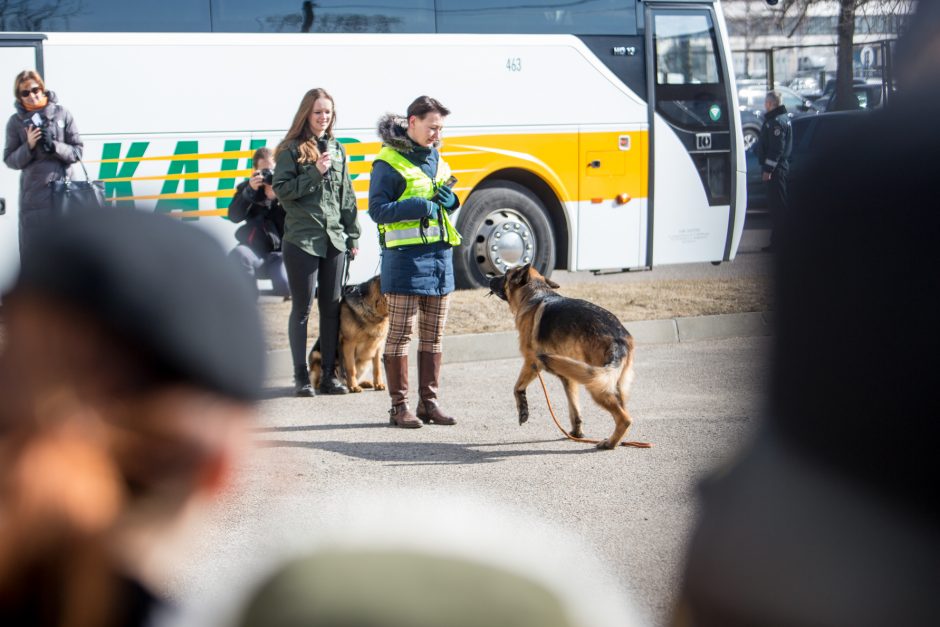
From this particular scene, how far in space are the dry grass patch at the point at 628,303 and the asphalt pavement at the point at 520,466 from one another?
4.00 ft

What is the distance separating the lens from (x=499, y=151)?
1291cm

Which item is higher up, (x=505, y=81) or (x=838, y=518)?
(x=505, y=81)

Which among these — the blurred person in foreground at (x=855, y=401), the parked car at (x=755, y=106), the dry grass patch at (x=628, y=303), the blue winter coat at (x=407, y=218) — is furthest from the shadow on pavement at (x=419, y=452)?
the parked car at (x=755, y=106)

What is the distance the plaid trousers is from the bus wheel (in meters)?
5.16

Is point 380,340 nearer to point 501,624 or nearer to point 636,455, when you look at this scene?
point 636,455

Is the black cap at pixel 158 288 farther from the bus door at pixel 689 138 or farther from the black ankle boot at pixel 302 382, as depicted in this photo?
the bus door at pixel 689 138

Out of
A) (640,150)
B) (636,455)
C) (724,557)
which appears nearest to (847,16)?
(640,150)

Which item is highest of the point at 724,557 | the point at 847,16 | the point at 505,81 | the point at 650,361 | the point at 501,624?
the point at 847,16

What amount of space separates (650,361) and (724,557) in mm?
8280

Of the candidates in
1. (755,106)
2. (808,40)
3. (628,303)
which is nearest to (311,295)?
(628,303)

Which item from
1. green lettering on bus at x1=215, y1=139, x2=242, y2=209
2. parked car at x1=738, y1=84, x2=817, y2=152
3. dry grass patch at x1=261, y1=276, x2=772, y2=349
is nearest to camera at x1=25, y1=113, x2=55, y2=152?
green lettering on bus at x1=215, y1=139, x2=242, y2=209

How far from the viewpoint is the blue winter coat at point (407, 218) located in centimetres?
726

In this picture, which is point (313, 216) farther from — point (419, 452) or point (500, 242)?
point (500, 242)

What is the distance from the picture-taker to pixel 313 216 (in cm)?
830
